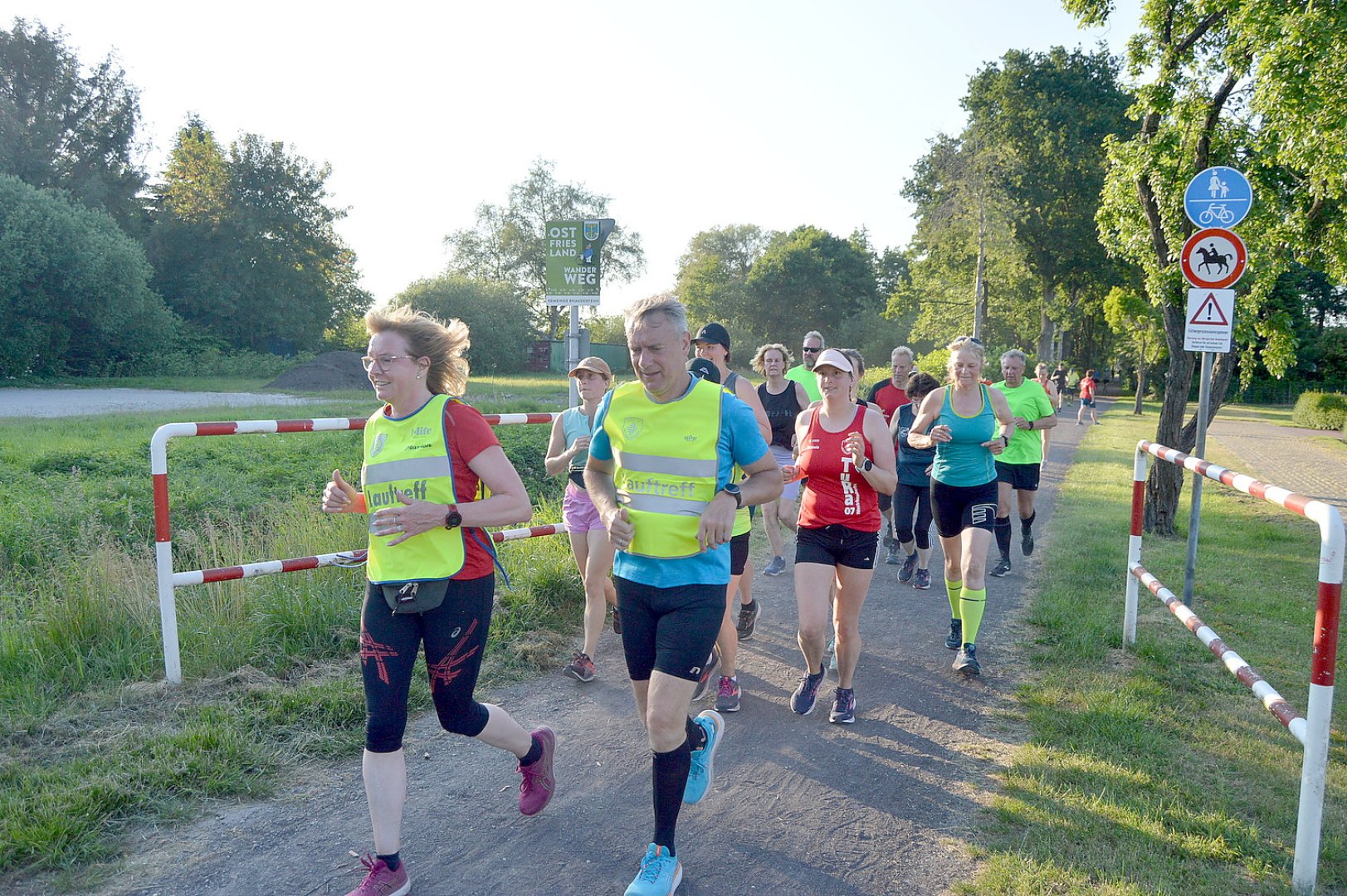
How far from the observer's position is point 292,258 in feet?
173

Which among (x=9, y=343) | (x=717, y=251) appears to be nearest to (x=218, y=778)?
(x=9, y=343)

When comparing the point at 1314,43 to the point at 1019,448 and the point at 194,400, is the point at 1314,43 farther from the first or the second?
the point at 194,400

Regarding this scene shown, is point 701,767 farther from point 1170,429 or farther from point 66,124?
point 66,124

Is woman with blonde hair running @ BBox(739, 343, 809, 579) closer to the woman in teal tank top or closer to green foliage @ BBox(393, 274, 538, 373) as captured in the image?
the woman in teal tank top

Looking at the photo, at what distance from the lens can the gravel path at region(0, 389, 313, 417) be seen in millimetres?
22016

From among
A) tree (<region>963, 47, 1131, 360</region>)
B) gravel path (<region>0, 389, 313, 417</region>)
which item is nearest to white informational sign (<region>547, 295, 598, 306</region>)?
gravel path (<region>0, 389, 313, 417</region>)

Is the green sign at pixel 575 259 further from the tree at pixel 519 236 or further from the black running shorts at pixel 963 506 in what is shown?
the tree at pixel 519 236

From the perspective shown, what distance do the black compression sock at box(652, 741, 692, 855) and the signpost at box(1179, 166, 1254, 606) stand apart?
5462 millimetres

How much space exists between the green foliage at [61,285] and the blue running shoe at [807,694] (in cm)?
3926

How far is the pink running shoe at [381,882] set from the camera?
324cm

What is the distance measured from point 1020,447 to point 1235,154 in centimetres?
426

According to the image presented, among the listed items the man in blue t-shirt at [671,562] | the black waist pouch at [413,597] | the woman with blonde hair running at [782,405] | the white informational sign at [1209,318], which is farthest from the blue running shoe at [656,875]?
the white informational sign at [1209,318]

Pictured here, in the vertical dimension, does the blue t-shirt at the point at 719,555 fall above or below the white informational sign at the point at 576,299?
below

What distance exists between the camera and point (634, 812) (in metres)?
4.04
